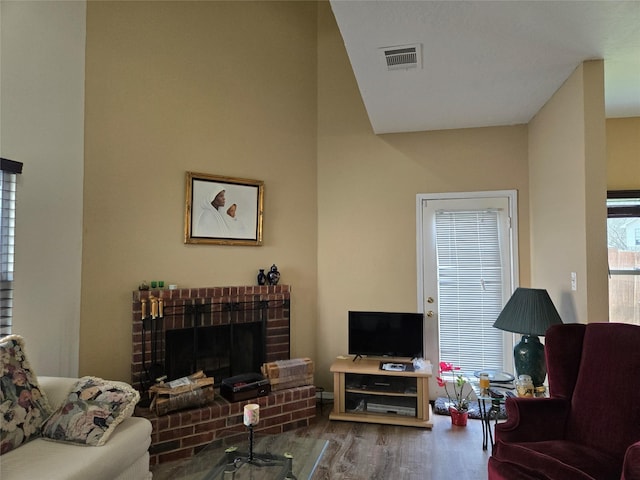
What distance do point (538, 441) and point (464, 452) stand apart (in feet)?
3.31

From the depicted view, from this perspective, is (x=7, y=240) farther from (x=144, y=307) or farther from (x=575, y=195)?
(x=575, y=195)

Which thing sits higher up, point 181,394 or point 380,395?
point 181,394

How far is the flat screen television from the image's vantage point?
3537mm

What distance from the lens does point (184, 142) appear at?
10.7 feet

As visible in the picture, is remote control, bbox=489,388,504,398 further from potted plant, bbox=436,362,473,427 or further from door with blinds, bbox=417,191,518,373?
door with blinds, bbox=417,191,518,373

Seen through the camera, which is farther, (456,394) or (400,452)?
(456,394)

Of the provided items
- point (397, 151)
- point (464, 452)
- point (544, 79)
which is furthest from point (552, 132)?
point (464, 452)

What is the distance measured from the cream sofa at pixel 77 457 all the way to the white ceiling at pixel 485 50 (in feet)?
8.47

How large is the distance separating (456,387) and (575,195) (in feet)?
6.78

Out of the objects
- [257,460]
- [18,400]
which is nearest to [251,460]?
[257,460]

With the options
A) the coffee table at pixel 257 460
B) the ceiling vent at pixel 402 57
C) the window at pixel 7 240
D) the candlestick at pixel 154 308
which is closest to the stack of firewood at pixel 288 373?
the coffee table at pixel 257 460

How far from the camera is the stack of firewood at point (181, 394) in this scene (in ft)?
8.82

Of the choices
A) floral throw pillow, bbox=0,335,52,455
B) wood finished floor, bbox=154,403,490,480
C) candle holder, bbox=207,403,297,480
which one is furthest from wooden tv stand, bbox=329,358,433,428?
floral throw pillow, bbox=0,335,52,455

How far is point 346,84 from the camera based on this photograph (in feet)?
13.3
